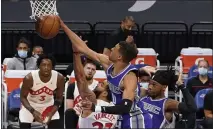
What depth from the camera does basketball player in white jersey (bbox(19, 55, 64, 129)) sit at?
9.12m

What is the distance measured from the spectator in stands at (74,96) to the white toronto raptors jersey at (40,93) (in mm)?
273

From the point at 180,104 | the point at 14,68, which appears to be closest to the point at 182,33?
the point at 14,68

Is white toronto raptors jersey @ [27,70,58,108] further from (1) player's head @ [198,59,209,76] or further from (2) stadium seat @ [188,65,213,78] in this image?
(2) stadium seat @ [188,65,213,78]

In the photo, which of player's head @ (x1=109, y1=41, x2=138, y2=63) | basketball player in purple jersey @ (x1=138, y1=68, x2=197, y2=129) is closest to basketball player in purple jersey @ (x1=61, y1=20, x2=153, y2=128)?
player's head @ (x1=109, y1=41, x2=138, y2=63)

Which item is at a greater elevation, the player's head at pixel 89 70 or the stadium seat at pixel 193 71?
the player's head at pixel 89 70

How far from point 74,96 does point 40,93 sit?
1.62 feet

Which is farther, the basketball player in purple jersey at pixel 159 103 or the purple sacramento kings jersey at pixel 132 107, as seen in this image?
the basketball player in purple jersey at pixel 159 103

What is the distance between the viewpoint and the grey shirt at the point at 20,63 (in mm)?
10531

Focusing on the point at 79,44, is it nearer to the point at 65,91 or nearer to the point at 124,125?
the point at 124,125

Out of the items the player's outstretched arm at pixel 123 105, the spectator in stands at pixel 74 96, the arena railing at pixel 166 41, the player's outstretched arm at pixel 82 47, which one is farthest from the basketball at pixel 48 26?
the arena railing at pixel 166 41

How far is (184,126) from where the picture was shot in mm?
9227

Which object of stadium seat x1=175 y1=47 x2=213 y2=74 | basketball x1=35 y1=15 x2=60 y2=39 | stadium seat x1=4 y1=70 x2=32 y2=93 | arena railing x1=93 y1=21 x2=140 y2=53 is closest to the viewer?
basketball x1=35 y1=15 x2=60 y2=39

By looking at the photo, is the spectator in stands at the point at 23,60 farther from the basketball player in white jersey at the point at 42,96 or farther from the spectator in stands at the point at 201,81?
the spectator in stands at the point at 201,81

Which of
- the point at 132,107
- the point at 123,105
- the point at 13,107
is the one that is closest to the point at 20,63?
the point at 13,107
